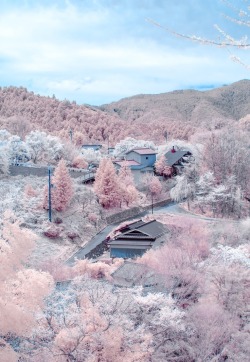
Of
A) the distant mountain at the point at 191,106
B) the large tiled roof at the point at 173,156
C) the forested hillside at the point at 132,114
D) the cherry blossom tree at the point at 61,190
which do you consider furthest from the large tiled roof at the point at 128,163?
the distant mountain at the point at 191,106

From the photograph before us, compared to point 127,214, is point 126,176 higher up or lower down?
higher up

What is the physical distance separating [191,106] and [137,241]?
87685 mm

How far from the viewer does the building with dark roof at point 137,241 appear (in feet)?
76.4

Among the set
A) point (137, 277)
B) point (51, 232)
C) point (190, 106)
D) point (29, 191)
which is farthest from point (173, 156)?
point (190, 106)

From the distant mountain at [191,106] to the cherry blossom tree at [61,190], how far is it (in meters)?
67.7

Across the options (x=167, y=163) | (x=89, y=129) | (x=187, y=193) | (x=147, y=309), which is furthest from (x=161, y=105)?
(x=147, y=309)

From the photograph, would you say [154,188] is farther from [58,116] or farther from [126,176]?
[58,116]

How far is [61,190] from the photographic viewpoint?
31.7m

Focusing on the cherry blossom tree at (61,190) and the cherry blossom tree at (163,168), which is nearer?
the cherry blossom tree at (61,190)

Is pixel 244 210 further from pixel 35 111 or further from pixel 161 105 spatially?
pixel 161 105

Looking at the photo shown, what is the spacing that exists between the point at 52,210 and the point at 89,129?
50.1 meters

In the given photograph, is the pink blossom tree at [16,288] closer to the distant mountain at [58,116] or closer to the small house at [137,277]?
the small house at [137,277]

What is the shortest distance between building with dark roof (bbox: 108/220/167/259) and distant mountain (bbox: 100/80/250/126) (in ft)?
241

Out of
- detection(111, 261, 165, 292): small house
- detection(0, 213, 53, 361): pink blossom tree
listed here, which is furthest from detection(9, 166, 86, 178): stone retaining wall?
detection(0, 213, 53, 361): pink blossom tree
